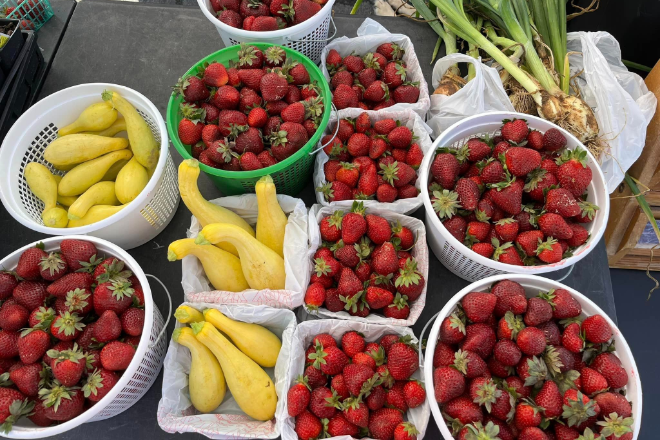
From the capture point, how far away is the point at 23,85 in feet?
4.94

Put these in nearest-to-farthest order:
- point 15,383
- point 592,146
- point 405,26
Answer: point 15,383
point 592,146
point 405,26

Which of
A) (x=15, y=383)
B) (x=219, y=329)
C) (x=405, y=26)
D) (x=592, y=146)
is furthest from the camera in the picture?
(x=405, y=26)

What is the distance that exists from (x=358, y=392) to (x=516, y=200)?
1.99 feet

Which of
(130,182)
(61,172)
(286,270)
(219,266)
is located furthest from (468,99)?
(61,172)

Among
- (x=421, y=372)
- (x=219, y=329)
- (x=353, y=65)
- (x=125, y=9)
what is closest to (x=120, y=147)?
(x=219, y=329)

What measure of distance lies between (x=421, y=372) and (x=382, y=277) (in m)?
0.24

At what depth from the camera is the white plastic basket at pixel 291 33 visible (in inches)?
51.4

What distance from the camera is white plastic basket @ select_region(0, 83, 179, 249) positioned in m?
1.10

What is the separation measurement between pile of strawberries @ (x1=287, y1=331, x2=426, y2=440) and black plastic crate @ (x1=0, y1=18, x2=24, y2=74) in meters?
1.32

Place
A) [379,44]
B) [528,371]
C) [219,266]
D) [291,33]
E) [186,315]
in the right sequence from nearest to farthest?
1. [528,371]
2. [186,315]
3. [219,266]
4. [291,33]
5. [379,44]

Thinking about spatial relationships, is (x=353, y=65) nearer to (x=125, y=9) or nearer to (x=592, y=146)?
(x=592, y=146)

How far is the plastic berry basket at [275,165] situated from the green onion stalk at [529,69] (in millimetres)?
604

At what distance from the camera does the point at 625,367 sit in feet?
3.08

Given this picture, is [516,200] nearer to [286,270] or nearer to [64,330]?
[286,270]
